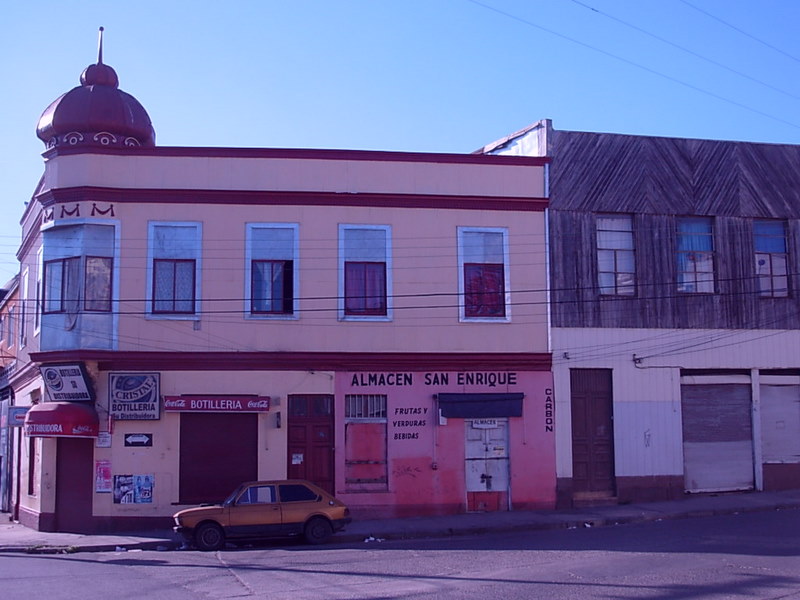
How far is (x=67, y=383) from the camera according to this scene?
23672 mm

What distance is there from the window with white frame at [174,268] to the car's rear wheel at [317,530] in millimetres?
6708

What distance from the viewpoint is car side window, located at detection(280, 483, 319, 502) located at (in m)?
19.9

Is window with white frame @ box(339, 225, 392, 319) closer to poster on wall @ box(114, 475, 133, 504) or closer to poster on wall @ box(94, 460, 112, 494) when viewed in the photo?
poster on wall @ box(114, 475, 133, 504)

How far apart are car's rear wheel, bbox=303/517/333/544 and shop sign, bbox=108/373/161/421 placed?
5.63 meters

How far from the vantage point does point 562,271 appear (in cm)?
2548

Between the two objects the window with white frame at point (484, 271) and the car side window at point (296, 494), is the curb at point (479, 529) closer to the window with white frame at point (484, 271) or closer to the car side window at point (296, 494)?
the car side window at point (296, 494)

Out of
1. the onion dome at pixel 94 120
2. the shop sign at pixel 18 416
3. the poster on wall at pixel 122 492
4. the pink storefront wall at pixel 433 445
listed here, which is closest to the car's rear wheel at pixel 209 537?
the poster on wall at pixel 122 492

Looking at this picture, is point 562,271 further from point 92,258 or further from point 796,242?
point 92,258

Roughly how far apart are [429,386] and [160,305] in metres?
7.14

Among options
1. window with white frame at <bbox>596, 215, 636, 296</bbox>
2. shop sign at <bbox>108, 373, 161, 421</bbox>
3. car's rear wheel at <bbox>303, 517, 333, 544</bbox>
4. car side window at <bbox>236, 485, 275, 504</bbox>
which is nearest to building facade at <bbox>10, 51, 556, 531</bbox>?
shop sign at <bbox>108, 373, 161, 421</bbox>

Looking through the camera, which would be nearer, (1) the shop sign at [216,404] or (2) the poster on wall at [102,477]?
(2) the poster on wall at [102,477]

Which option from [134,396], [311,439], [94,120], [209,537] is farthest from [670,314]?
[94,120]

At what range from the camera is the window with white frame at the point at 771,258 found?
1063 inches

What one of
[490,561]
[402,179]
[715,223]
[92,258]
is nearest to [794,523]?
[490,561]
